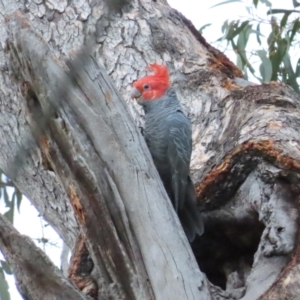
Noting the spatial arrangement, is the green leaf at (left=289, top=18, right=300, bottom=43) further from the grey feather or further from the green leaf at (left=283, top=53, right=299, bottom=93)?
the grey feather

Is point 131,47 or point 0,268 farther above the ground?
point 131,47

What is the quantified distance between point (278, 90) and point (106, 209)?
1.02 metres

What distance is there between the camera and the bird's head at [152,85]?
106 inches

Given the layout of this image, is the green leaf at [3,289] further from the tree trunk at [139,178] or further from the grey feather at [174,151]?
the grey feather at [174,151]

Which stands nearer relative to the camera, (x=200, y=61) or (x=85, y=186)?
(x=85, y=186)

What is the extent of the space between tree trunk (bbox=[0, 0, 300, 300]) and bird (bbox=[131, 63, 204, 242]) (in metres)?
0.07

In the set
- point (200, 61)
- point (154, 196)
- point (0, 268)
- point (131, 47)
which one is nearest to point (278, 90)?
point (200, 61)

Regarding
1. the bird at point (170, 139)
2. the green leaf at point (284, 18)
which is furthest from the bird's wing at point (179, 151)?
the green leaf at point (284, 18)

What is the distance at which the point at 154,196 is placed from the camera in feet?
6.21

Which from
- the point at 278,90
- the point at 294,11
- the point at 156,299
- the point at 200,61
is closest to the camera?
the point at 156,299

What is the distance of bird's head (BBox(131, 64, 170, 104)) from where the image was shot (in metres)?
2.69

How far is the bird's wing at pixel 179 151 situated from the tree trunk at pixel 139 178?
74mm

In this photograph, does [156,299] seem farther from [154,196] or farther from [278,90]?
[278,90]

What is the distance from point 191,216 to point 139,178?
48cm
